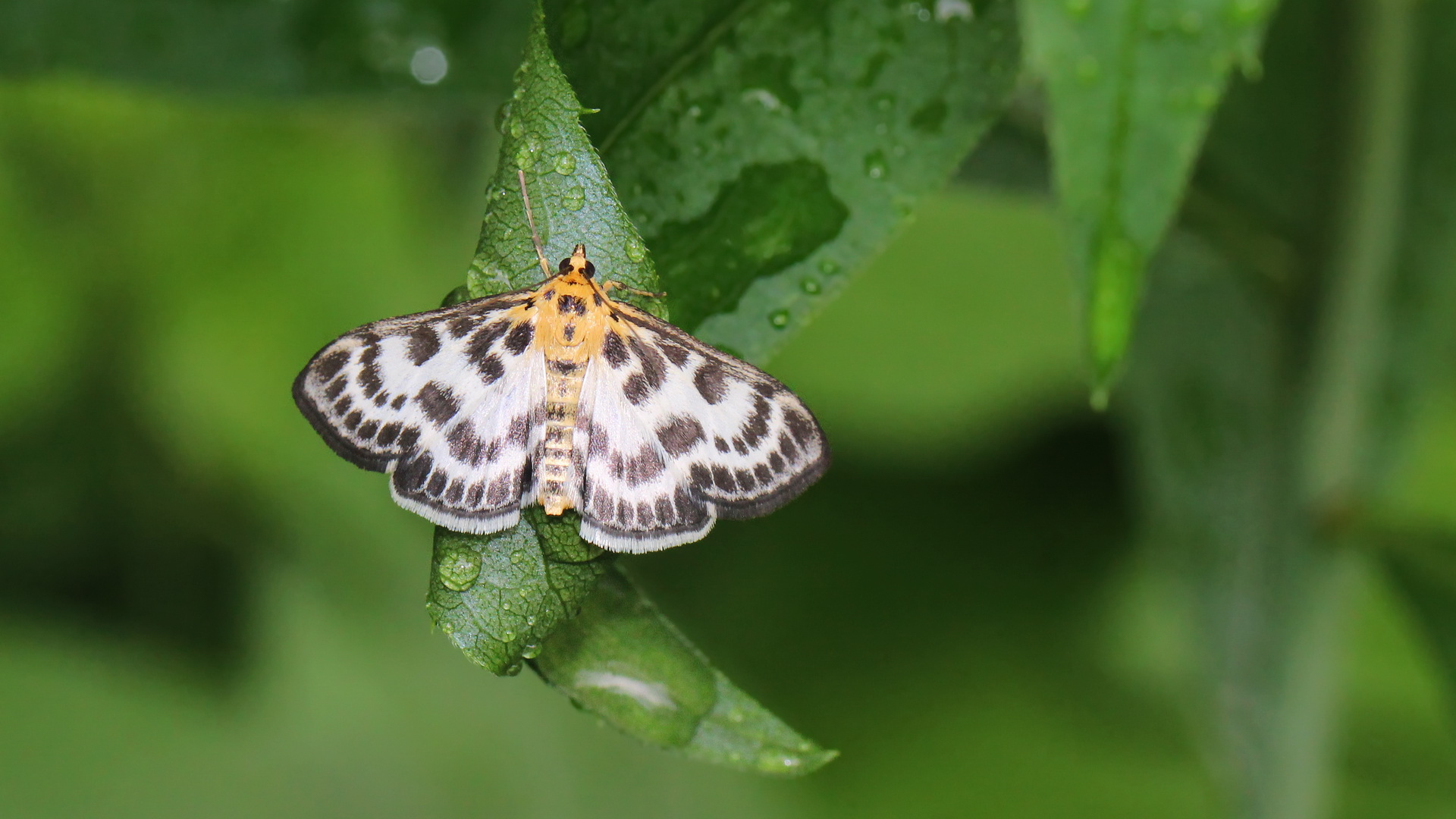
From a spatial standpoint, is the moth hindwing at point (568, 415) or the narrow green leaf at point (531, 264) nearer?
the narrow green leaf at point (531, 264)

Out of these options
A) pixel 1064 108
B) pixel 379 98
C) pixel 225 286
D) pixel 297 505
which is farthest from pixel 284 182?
pixel 1064 108

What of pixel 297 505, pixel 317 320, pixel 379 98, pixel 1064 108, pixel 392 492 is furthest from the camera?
pixel 317 320

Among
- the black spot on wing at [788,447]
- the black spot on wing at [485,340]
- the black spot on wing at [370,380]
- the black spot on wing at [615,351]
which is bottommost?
the black spot on wing at [788,447]

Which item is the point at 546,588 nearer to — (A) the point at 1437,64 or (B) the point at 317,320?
(A) the point at 1437,64

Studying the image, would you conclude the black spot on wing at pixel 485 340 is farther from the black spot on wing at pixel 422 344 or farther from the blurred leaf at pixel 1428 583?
the blurred leaf at pixel 1428 583

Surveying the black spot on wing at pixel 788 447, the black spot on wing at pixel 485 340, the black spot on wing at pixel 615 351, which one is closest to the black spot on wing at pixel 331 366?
the black spot on wing at pixel 485 340

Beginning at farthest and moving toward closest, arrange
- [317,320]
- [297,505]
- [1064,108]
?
[317,320] → [297,505] → [1064,108]

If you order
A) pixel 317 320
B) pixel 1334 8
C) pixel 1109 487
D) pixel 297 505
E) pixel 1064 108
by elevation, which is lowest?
pixel 1109 487
